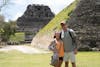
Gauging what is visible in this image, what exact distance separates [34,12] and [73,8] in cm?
6517

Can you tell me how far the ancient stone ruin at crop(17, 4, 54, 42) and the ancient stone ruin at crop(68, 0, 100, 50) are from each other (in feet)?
208

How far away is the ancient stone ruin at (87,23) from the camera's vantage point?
128ft

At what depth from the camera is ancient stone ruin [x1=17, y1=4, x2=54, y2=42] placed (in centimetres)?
10550

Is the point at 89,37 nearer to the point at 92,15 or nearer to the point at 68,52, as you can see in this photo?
the point at 92,15

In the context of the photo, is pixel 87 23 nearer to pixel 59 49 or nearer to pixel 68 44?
pixel 68 44

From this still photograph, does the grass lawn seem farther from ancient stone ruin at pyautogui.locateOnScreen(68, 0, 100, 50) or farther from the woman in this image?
ancient stone ruin at pyautogui.locateOnScreen(68, 0, 100, 50)

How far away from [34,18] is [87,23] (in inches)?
2688

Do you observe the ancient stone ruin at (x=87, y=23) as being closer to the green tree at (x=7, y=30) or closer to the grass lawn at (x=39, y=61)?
the grass lawn at (x=39, y=61)

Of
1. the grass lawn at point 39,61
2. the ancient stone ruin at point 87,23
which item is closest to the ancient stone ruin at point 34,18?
the ancient stone ruin at point 87,23

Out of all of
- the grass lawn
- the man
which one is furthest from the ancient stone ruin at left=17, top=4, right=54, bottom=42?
the man

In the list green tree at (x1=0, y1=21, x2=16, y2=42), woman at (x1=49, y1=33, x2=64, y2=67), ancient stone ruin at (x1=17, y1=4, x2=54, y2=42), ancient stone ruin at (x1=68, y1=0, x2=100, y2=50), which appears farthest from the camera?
ancient stone ruin at (x1=17, y1=4, x2=54, y2=42)

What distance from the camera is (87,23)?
40.5 m

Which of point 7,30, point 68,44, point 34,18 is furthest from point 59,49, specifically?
point 34,18

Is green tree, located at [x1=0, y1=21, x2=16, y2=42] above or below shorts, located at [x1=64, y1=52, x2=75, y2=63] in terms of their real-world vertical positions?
above
